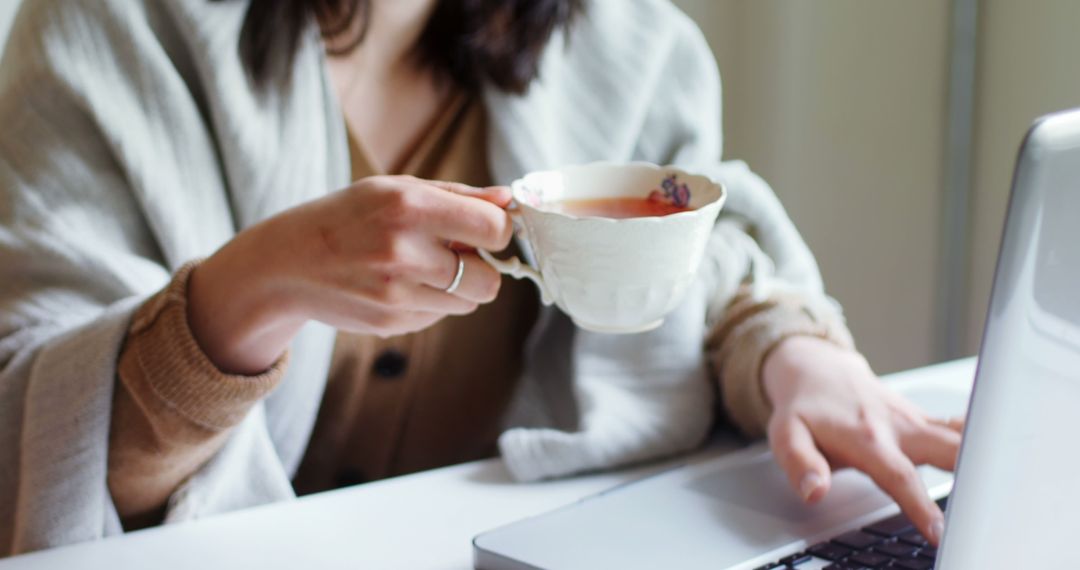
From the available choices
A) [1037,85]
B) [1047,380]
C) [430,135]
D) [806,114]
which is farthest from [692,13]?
[1047,380]

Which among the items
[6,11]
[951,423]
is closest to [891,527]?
[951,423]

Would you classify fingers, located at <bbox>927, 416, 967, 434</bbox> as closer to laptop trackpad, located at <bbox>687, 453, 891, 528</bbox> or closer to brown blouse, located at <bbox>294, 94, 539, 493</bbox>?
laptop trackpad, located at <bbox>687, 453, 891, 528</bbox>

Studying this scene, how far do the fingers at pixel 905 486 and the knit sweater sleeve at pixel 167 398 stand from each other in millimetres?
409

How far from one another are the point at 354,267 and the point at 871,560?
340mm

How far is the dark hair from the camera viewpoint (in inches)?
39.0

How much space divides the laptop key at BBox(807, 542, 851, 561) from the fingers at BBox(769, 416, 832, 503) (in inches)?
2.2

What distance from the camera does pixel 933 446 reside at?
77 centimetres

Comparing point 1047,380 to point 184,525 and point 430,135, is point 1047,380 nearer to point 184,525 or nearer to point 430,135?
point 184,525

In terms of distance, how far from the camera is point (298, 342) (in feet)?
3.19

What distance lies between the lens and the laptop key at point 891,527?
0.68 m

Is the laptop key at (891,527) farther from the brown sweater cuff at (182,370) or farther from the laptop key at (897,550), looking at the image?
the brown sweater cuff at (182,370)

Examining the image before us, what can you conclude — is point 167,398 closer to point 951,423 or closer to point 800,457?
point 800,457

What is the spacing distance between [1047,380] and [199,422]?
56 cm

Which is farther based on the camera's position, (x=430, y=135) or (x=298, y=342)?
(x=430, y=135)
